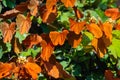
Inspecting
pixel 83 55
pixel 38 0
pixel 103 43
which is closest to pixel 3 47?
pixel 38 0

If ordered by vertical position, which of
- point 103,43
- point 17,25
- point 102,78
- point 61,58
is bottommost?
point 102,78

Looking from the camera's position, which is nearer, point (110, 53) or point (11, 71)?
point (11, 71)

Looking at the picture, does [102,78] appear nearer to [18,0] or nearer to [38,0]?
[38,0]

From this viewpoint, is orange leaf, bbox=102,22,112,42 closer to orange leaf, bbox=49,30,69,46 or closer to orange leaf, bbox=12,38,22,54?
orange leaf, bbox=49,30,69,46

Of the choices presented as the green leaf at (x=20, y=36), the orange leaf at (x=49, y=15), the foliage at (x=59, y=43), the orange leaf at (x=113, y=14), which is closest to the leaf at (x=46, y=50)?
the foliage at (x=59, y=43)

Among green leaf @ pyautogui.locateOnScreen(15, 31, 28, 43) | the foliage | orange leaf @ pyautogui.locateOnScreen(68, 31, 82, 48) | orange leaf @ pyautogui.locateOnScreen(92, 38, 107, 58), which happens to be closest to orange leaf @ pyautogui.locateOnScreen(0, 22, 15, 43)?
the foliage

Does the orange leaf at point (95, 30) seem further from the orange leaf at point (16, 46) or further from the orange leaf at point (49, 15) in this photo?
the orange leaf at point (16, 46)

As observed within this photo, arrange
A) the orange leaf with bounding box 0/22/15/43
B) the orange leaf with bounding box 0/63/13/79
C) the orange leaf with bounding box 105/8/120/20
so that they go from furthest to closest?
the orange leaf with bounding box 105/8/120/20, the orange leaf with bounding box 0/22/15/43, the orange leaf with bounding box 0/63/13/79

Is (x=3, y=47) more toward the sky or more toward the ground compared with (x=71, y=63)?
more toward the sky
